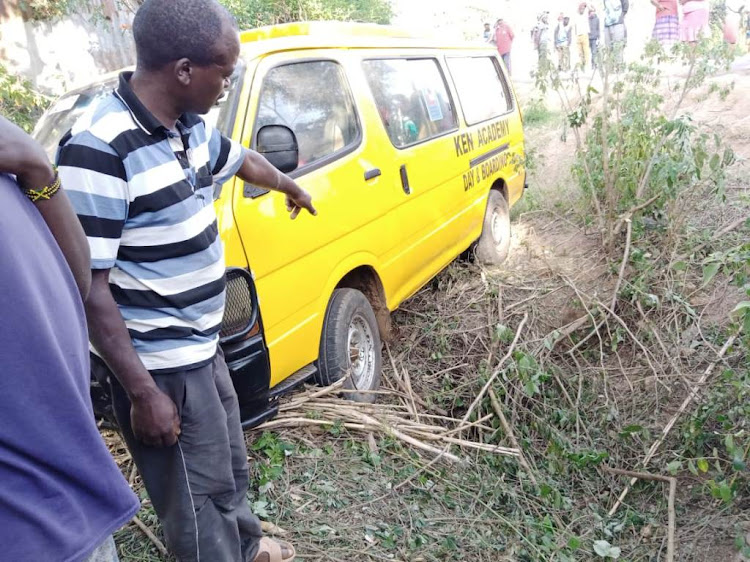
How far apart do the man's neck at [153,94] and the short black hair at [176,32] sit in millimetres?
32

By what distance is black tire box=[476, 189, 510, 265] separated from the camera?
576cm

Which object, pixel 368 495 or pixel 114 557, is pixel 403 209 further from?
pixel 114 557

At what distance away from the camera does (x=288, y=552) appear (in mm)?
2469

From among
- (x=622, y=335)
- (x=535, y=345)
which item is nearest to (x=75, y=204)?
(x=535, y=345)

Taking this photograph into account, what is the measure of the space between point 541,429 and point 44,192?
326 cm

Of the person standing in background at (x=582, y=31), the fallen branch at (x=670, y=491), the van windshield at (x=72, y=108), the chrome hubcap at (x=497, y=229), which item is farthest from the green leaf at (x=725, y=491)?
the person standing in background at (x=582, y=31)

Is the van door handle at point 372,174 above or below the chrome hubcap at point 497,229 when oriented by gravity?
above

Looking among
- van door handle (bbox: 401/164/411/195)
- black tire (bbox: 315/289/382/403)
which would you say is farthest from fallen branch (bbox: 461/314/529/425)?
van door handle (bbox: 401/164/411/195)

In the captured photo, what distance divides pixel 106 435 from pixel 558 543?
2163 mm

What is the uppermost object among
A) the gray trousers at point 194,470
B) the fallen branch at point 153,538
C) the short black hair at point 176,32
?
the short black hair at point 176,32

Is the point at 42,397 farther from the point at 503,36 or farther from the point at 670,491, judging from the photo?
the point at 503,36

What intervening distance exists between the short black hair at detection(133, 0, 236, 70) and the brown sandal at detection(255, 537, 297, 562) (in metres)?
1.69

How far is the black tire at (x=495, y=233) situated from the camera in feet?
18.9

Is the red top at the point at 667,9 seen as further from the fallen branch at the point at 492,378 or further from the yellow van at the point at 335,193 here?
the fallen branch at the point at 492,378
